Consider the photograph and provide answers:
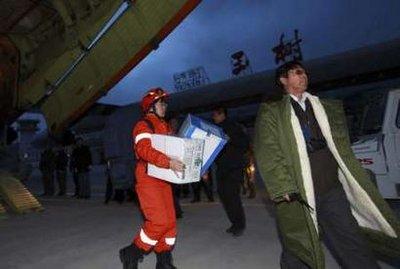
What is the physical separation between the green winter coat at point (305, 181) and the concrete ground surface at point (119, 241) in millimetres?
1223

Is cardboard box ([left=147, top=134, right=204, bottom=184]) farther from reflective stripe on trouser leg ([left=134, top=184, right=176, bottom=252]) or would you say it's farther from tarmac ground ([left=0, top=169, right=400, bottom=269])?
tarmac ground ([left=0, top=169, right=400, bottom=269])

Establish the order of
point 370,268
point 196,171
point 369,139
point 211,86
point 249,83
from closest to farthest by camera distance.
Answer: point 370,268 → point 196,171 → point 369,139 → point 249,83 → point 211,86

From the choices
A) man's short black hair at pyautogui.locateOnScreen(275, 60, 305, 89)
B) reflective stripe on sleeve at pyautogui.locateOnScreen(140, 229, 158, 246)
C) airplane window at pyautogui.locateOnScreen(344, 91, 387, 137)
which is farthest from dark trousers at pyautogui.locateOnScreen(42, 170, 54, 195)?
man's short black hair at pyautogui.locateOnScreen(275, 60, 305, 89)

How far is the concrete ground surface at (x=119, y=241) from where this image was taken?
4.95 metres

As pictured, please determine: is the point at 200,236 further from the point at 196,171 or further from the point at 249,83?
the point at 249,83

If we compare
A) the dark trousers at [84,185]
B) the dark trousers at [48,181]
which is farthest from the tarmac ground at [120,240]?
the dark trousers at [48,181]

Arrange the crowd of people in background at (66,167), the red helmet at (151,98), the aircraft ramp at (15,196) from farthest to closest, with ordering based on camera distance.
→ the crowd of people in background at (66,167), the aircraft ramp at (15,196), the red helmet at (151,98)

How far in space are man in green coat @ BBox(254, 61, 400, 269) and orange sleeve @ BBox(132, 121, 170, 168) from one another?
0.93 m

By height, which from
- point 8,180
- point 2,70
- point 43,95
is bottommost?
point 8,180

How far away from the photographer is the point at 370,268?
3.04 m

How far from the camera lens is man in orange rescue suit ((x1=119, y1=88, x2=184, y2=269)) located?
402 cm

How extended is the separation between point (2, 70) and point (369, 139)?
25.4 ft

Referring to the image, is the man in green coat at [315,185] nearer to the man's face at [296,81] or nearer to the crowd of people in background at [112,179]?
the man's face at [296,81]

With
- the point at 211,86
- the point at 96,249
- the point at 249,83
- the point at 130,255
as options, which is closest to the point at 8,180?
the point at 96,249
